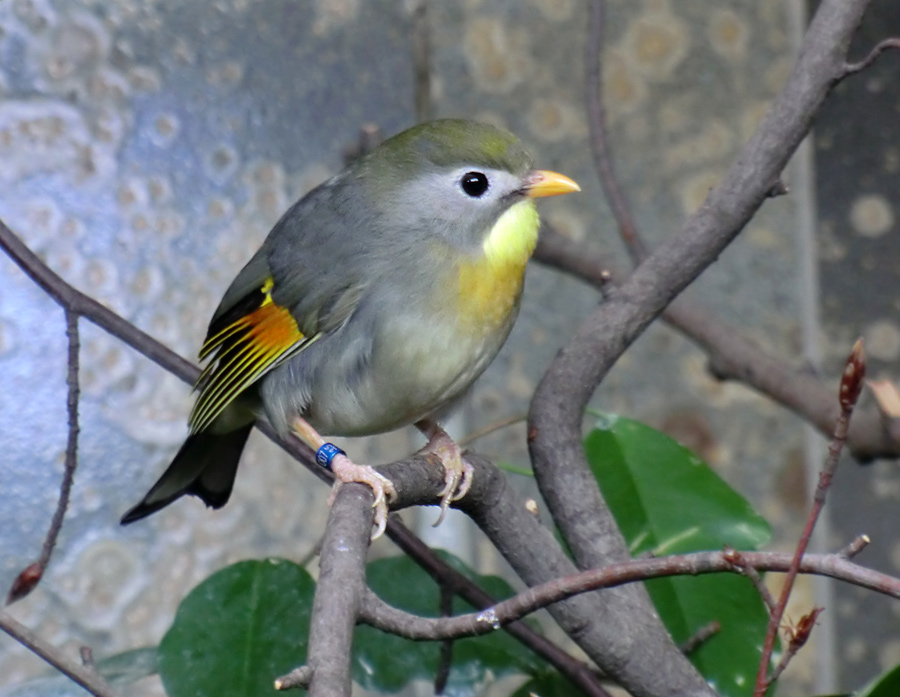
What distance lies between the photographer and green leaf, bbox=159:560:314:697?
119cm

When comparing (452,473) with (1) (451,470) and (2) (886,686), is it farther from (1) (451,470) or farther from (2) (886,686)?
(2) (886,686)

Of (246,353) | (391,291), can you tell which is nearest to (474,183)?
(391,291)

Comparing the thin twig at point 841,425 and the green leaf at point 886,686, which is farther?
the green leaf at point 886,686

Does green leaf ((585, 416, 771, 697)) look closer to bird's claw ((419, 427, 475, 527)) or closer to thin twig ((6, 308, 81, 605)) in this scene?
bird's claw ((419, 427, 475, 527))

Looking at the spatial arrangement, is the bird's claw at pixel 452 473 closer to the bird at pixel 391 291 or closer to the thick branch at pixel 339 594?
the bird at pixel 391 291

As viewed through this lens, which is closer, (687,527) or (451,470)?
(451,470)

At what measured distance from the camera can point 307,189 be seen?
2.01 m

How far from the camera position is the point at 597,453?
4.75 ft

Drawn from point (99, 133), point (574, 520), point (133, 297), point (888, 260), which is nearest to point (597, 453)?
point (574, 520)

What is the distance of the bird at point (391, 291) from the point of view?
1.35 meters

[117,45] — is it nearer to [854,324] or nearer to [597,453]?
[597,453]

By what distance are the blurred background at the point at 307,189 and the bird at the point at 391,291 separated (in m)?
0.39

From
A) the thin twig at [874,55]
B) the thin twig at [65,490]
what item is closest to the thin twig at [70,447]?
the thin twig at [65,490]

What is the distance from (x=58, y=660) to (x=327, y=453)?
45 cm
